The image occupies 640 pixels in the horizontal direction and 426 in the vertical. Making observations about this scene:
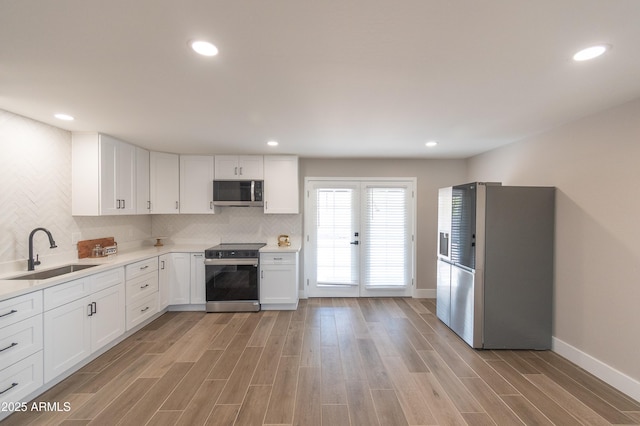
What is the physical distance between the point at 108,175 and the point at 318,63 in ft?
10.3

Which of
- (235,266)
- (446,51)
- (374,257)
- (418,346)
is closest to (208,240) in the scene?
(235,266)

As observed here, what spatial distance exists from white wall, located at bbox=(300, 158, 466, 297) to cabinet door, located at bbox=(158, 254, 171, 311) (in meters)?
2.39

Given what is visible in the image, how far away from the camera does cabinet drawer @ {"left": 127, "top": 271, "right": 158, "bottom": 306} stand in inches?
126

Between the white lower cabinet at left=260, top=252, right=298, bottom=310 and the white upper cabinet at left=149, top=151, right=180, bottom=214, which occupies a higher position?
the white upper cabinet at left=149, top=151, right=180, bottom=214

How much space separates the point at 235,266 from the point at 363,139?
2.56 m

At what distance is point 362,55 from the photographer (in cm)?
158

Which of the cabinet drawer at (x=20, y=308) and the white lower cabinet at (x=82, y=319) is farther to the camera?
the white lower cabinet at (x=82, y=319)

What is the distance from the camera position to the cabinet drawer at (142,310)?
3191mm

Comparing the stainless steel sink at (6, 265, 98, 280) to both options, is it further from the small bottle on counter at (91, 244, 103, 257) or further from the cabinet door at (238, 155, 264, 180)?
the cabinet door at (238, 155, 264, 180)

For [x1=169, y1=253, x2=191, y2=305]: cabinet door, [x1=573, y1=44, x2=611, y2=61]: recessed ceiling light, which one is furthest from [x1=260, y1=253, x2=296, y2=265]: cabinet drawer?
[x1=573, y1=44, x2=611, y2=61]: recessed ceiling light

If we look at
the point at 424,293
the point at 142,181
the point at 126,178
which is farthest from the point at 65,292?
the point at 424,293

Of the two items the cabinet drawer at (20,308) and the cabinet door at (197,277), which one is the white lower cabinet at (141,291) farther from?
the cabinet drawer at (20,308)

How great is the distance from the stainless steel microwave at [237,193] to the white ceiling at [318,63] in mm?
1380

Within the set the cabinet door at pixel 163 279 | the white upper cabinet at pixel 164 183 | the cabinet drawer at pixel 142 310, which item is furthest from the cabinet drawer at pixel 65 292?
the white upper cabinet at pixel 164 183
